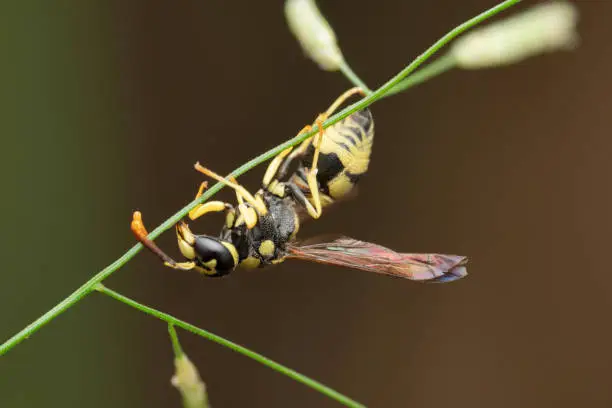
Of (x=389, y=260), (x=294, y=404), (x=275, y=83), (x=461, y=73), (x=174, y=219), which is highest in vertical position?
(x=275, y=83)

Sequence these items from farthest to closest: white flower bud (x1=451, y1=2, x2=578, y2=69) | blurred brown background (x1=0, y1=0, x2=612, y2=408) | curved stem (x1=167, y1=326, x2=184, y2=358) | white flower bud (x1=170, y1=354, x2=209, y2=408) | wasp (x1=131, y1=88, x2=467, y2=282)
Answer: blurred brown background (x1=0, y1=0, x2=612, y2=408) < wasp (x1=131, y1=88, x2=467, y2=282) < white flower bud (x1=170, y1=354, x2=209, y2=408) < curved stem (x1=167, y1=326, x2=184, y2=358) < white flower bud (x1=451, y1=2, x2=578, y2=69)

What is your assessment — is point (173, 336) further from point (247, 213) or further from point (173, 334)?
point (247, 213)

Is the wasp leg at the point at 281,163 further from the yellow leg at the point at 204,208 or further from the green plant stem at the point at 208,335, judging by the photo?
the green plant stem at the point at 208,335

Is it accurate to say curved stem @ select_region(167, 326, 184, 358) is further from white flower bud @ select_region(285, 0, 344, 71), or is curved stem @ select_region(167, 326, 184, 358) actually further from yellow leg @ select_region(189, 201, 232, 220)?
white flower bud @ select_region(285, 0, 344, 71)

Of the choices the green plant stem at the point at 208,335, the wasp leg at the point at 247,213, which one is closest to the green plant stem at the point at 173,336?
the green plant stem at the point at 208,335

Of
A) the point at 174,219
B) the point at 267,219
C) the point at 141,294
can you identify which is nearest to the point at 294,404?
the point at 141,294

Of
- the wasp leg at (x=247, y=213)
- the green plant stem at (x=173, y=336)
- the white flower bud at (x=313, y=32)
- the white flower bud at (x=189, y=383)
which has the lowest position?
the white flower bud at (x=189, y=383)

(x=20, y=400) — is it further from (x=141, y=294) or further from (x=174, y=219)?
(x=174, y=219)

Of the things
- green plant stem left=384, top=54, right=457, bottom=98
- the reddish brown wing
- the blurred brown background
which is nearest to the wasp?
the reddish brown wing
